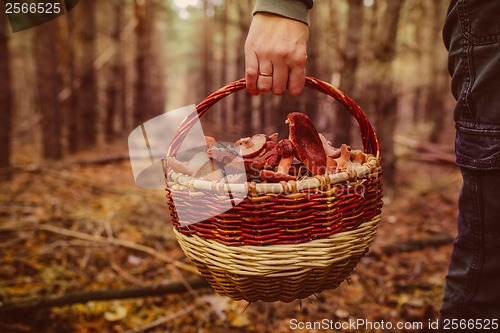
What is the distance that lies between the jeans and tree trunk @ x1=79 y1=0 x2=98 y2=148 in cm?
1007

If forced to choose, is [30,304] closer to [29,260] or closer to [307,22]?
[29,260]

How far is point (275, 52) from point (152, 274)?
244cm

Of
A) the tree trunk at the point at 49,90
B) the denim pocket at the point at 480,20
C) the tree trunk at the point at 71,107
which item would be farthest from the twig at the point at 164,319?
the tree trunk at the point at 71,107

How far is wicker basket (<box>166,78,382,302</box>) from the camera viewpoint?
1.18 meters

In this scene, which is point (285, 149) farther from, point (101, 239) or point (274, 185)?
point (101, 239)

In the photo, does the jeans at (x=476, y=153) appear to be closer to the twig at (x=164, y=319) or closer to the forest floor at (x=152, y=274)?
the forest floor at (x=152, y=274)

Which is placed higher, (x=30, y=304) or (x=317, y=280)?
(x=317, y=280)

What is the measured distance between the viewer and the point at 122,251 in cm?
350

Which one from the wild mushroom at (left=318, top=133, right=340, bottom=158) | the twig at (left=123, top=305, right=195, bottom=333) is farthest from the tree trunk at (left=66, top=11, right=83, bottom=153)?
the wild mushroom at (left=318, top=133, right=340, bottom=158)

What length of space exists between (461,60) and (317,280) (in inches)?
36.5

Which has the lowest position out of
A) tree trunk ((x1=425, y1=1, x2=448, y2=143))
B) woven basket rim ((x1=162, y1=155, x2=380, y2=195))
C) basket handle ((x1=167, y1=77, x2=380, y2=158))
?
tree trunk ((x1=425, y1=1, x2=448, y2=143))

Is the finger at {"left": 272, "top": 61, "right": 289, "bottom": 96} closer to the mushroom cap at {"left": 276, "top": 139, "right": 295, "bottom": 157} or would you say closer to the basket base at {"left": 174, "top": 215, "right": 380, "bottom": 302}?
the mushroom cap at {"left": 276, "top": 139, "right": 295, "bottom": 157}

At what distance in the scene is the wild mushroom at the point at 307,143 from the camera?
139 centimetres

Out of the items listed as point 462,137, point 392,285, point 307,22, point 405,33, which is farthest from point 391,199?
point 405,33
